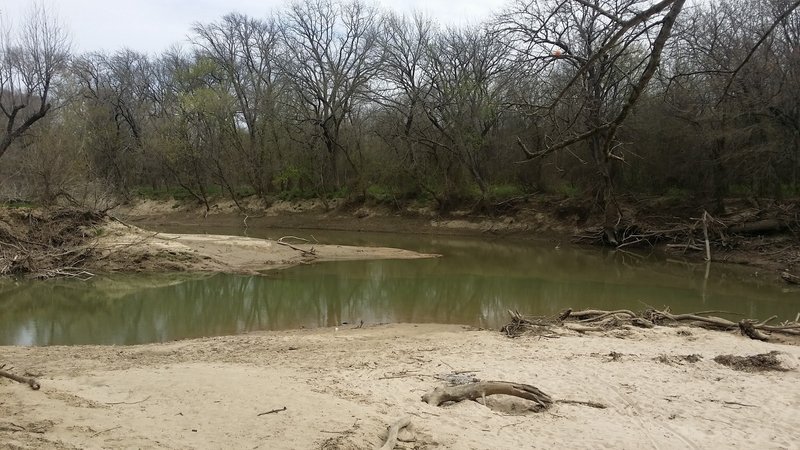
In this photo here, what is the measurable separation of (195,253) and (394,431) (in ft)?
55.3

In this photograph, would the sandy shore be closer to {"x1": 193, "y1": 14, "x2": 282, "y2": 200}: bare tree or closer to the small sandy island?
the small sandy island

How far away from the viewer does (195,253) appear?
65.8 ft

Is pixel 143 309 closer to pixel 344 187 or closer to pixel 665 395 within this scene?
pixel 665 395

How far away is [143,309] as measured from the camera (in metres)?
14.0

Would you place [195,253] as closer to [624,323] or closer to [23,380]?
[23,380]

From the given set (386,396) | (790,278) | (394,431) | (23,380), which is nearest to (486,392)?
(386,396)

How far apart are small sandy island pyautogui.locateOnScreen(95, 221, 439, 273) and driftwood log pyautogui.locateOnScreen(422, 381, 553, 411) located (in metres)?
14.3

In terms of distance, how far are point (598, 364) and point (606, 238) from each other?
21171mm

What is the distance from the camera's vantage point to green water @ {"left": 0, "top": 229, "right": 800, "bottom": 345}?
12.6m

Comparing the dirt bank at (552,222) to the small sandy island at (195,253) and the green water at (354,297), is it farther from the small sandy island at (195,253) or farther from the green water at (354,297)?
the small sandy island at (195,253)

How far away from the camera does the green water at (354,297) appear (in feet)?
41.4

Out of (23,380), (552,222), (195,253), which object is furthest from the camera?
(552,222)

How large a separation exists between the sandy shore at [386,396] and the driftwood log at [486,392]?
113mm

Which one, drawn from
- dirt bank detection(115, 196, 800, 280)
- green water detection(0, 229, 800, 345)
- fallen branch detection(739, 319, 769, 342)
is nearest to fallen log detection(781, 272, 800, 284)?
green water detection(0, 229, 800, 345)
